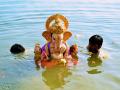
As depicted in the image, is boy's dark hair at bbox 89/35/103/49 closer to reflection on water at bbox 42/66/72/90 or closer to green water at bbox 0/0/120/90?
green water at bbox 0/0/120/90

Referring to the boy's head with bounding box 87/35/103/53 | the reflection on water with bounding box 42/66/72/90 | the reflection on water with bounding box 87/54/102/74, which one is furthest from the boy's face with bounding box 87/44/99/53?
the reflection on water with bounding box 42/66/72/90

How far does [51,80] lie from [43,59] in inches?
24.4

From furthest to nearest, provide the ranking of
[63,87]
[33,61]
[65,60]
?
[33,61] → [65,60] → [63,87]

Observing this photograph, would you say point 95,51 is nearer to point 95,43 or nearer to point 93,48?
point 93,48

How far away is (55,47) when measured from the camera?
22.8 ft

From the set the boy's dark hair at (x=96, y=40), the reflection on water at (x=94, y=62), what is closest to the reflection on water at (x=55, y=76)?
the reflection on water at (x=94, y=62)

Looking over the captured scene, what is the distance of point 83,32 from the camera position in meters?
9.75

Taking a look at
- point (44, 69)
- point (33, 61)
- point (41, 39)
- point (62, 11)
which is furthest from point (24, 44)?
point (62, 11)

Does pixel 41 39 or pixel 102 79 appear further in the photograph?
pixel 41 39

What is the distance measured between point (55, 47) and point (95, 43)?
41.8 inches

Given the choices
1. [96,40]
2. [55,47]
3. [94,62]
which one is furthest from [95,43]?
[55,47]

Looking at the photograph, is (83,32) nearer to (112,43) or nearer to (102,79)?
(112,43)

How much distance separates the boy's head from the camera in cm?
746

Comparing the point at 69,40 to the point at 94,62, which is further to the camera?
the point at 69,40
